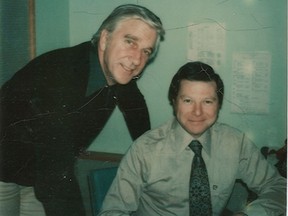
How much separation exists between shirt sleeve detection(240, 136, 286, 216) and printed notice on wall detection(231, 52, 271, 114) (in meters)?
0.14

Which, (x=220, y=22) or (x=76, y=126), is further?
(x=76, y=126)

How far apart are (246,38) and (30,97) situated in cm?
83

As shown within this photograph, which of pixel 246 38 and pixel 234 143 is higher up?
pixel 246 38

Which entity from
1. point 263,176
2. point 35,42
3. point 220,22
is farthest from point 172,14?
point 263,176

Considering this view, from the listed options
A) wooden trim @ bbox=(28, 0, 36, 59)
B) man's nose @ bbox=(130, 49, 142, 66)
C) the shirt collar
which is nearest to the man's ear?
man's nose @ bbox=(130, 49, 142, 66)

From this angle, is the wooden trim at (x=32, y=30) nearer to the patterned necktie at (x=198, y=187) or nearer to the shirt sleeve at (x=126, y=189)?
the shirt sleeve at (x=126, y=189)

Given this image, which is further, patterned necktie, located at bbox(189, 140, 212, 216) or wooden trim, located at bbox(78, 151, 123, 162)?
wooden trim, located at bbox(78, 151, 123, 162)

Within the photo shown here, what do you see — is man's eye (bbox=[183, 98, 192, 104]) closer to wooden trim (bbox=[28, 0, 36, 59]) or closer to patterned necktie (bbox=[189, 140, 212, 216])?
patterned necktie (bbox=[189, 140, 212, 216])

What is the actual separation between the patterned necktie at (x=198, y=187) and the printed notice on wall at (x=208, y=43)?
0.31 meters

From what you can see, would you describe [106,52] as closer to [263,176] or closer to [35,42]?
[35,42]

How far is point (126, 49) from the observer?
1359mm

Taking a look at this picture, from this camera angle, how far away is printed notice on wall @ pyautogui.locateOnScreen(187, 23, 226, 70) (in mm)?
1331

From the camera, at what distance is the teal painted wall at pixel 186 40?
1296 millimetres

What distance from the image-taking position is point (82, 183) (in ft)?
4.84
